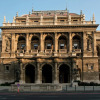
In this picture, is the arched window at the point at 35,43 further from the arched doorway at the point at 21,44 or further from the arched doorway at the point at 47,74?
the arched doorway at the point at 47,74

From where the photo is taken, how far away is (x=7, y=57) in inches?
1865

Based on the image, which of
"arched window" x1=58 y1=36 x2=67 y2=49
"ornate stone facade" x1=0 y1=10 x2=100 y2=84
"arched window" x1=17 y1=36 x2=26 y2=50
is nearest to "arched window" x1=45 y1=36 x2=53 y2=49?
"ornate stone facade" x1=0 y1=10 x2=100 y2=84

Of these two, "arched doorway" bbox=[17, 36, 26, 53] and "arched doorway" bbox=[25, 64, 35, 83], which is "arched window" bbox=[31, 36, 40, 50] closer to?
"arched doorway" bbox=[17, 36, 26, 53]

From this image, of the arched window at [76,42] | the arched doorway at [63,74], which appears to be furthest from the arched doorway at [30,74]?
the arched window at [76,42]

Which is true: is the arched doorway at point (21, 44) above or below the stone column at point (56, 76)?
above

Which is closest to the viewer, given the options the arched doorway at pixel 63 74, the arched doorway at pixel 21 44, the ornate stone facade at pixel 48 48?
the ornate stone facade at pixel 48 48

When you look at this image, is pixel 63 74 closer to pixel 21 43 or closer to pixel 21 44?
pixel 21 44

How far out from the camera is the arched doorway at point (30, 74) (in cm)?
4504

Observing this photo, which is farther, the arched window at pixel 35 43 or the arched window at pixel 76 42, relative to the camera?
the arched window at pixel 35 43

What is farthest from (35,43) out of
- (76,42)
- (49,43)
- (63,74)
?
(63,74)

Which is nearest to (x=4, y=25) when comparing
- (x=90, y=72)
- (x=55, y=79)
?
(x=55, y=79)

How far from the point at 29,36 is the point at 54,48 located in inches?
284

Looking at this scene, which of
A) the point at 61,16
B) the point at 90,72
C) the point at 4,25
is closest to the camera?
the point at 90,72

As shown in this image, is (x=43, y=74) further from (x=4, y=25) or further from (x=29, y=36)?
(x=4, y=25)
